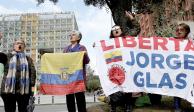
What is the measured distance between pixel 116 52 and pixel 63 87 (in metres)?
1.33

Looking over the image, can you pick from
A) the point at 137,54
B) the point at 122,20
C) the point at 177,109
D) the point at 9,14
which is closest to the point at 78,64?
the point at 137,54

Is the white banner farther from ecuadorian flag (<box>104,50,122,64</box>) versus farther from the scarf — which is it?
the scarf

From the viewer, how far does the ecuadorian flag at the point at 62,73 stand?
31.6 ft

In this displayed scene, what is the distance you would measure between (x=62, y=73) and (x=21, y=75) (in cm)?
98

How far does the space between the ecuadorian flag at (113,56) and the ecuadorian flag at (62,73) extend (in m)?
0.53

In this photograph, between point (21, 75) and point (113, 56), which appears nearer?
point (21, 75)

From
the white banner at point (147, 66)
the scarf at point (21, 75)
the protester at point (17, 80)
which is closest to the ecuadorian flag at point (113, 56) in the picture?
the white banner at point (147, 66)

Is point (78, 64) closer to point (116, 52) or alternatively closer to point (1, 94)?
point (116, 52)

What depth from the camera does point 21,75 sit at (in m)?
9.21

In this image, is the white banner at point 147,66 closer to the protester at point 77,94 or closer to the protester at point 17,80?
the protester at point 77,94

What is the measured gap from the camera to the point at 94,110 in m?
11.0

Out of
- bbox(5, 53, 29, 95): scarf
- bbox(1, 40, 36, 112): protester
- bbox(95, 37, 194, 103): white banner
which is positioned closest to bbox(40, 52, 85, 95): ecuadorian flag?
bbox(95, 37, 194, 103): white banner

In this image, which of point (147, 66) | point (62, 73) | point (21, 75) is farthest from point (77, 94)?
point (147, 66)

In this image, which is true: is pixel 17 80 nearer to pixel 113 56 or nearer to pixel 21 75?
pixel 21 75
